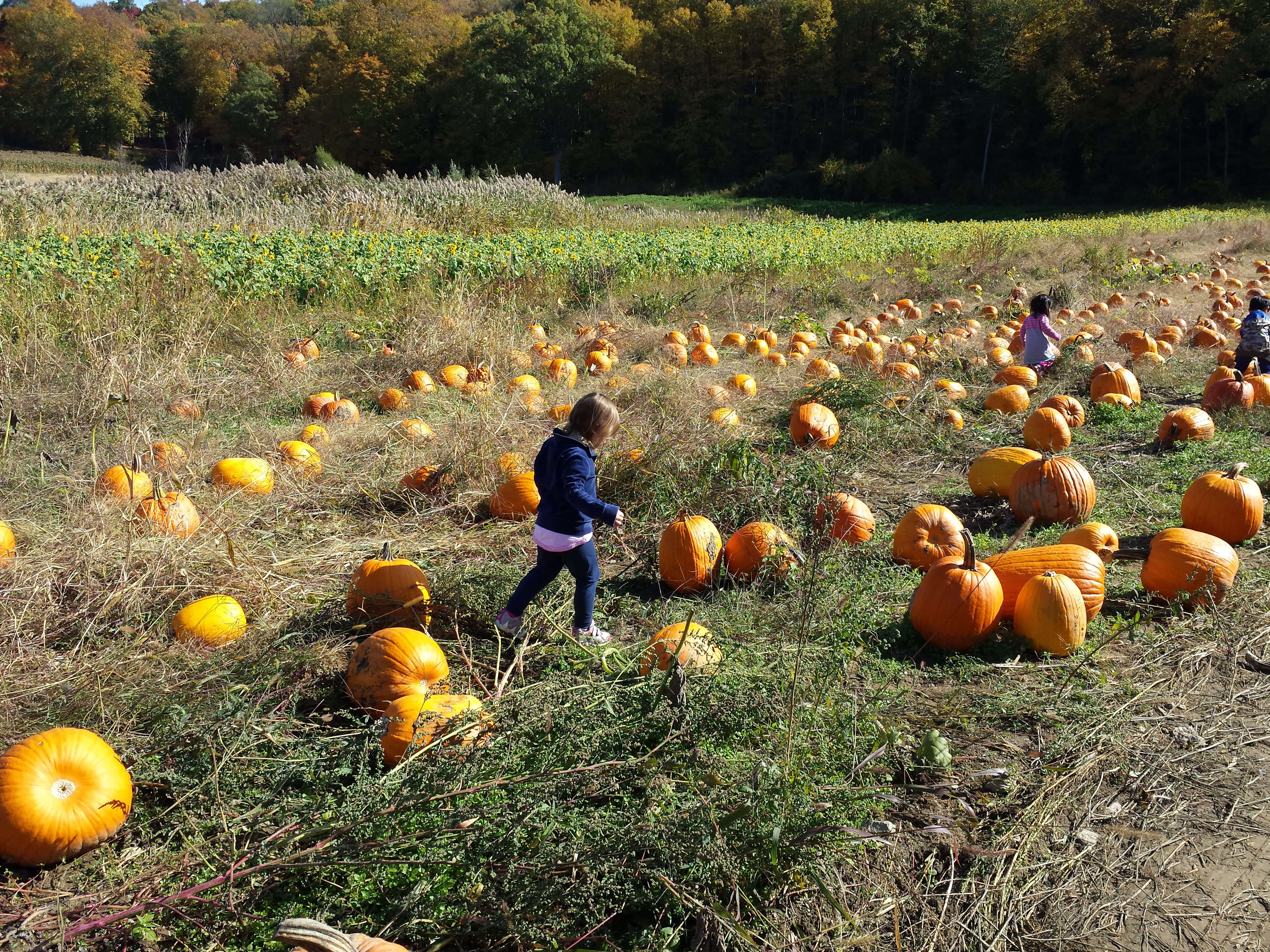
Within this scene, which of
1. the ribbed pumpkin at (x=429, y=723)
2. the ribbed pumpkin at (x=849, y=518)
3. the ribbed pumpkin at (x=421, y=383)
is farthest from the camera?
the ribbed pumpkin at (x=421, y=383)

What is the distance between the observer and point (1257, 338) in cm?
736

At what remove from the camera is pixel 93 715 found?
9.12ft

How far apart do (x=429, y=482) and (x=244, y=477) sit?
108 centimetres

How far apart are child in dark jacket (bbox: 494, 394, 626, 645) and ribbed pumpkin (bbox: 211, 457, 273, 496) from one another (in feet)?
6.98

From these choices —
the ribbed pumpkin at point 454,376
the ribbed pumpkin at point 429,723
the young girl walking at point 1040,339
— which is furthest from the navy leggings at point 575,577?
the young girl walking at point 1040,339

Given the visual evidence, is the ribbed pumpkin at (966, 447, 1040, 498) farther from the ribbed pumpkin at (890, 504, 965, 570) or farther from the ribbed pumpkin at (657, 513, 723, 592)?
the ribbed pumpkin at (657, 513, 723, 592)

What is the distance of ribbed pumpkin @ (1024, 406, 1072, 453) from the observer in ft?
18.4

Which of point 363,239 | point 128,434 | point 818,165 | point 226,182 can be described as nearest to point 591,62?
point 818,165

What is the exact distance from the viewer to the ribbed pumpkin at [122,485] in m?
4.18

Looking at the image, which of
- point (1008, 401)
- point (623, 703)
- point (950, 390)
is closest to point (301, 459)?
point (623, 703)

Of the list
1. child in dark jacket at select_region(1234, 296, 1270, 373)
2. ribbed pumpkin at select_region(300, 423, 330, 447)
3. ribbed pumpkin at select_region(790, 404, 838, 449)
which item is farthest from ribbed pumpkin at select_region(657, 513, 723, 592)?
child in dark jacket at select_region(1234, 296, 1270, 373)

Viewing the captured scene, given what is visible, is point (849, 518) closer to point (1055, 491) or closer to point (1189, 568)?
point (1055, 491)

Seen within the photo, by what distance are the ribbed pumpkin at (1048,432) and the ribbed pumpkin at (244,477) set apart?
16.9 ft

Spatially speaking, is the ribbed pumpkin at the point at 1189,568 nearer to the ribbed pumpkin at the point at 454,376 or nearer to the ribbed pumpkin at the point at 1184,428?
the ribbed pumpkin at the point at 1184,428
